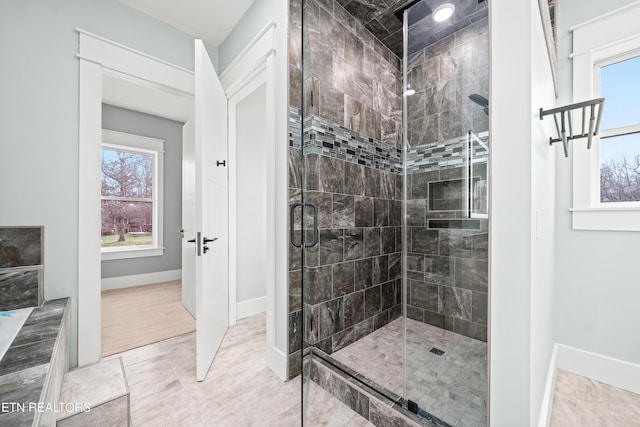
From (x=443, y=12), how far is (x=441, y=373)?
5.91ft

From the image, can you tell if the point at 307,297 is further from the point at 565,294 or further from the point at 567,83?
the point at 567,83

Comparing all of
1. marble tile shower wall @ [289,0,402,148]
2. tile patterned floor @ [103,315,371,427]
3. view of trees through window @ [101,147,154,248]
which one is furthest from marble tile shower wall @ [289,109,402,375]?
view of trees through window @ [101,147,154,248]

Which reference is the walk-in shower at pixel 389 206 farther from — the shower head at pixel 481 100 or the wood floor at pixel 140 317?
the wood floor at pixel 140 317

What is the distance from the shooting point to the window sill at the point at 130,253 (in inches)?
142

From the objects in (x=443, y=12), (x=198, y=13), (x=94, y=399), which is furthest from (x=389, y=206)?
(x=198, y=13)

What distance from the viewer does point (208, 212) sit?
1.78 meters

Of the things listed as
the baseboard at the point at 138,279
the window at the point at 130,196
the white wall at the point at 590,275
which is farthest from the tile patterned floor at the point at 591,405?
the window at the point at 130,196

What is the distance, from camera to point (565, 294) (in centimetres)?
175

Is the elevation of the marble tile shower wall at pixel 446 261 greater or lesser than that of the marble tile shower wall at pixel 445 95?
lesser

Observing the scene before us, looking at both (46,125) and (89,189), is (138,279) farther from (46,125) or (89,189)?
(46,125)

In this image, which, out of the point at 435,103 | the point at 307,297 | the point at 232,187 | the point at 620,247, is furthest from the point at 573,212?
the point at 232,187

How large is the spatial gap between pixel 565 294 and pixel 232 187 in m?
2.76

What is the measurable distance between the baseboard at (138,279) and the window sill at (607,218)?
15.8 ft

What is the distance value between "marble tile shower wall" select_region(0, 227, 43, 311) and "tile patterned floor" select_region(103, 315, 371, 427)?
744 millimetres
